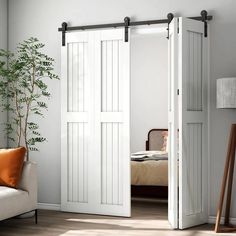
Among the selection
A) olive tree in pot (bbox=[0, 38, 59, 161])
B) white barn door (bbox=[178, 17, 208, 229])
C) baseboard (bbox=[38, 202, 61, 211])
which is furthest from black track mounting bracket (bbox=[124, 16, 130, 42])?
baseboard (bbox=[38, 202, 61, 211])

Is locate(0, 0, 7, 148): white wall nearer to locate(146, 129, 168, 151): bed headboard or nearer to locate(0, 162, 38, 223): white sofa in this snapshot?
locate(0, 162, 38, 223): white sofa

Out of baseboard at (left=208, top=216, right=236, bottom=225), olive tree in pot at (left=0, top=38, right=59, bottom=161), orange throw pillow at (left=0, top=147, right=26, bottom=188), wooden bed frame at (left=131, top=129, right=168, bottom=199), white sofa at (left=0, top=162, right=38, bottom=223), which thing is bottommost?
baseboard at (left=208, top=216, right=236, bottom=225)

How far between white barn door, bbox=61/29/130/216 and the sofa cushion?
2.95 feet

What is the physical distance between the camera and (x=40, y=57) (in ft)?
19.8

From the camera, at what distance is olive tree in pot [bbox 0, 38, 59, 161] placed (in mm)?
5691

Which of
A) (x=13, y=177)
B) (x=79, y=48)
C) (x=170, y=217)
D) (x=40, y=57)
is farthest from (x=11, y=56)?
(x=170, y=217)

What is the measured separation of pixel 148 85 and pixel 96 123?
11.1 feet

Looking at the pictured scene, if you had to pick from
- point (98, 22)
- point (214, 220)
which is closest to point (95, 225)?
point (214, 220)

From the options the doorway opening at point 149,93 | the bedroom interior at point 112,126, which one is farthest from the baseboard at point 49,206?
the doorway opening at point 149,93

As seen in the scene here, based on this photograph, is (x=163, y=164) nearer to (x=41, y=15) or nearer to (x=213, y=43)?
(x=213, y=43)

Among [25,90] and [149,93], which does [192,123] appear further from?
[149,93]

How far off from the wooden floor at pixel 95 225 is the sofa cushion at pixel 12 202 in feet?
0.74

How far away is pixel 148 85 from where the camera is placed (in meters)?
8.93

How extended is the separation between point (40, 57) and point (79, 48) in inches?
22.2
